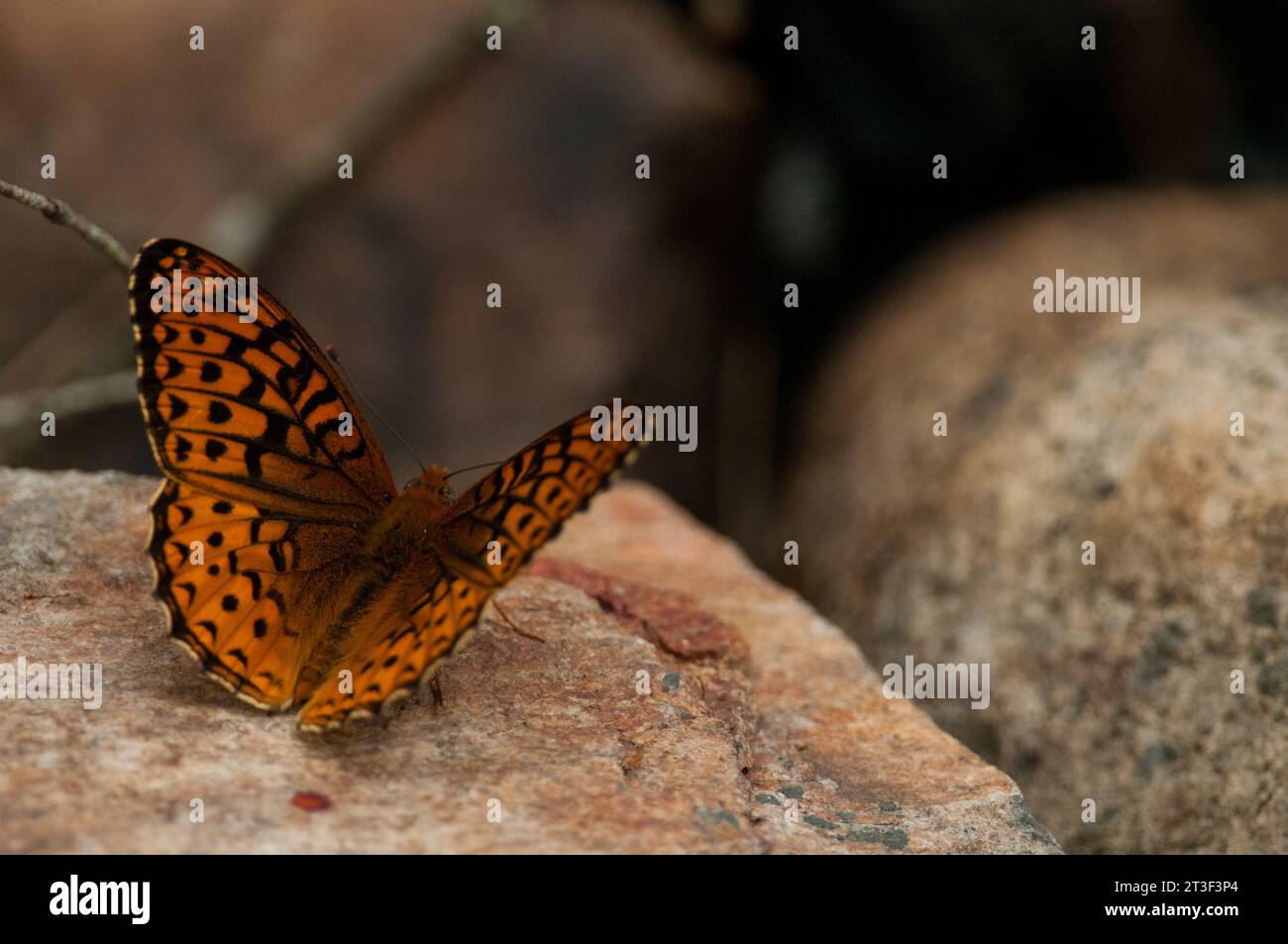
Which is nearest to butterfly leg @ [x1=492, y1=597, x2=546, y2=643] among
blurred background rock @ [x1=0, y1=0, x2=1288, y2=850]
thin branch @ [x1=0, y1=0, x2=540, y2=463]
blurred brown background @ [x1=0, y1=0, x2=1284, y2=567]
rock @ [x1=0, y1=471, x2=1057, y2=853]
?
rock @ [x1=0, y1=471, x2=1057, y2=853]

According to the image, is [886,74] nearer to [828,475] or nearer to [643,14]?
[643,14]

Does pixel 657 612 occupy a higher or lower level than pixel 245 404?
lower

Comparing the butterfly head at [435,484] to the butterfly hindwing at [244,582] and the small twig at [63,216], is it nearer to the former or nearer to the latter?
the butterfly hindwing at [244,582]

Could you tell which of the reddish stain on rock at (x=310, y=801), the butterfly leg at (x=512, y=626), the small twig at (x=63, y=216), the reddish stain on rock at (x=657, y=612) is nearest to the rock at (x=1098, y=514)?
the reddish stain on rock at (x=657, y=612)

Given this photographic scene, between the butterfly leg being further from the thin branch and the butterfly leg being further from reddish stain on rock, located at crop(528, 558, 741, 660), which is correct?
the thin branch

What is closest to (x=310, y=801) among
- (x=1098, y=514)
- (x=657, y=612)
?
(x=657, y=612)

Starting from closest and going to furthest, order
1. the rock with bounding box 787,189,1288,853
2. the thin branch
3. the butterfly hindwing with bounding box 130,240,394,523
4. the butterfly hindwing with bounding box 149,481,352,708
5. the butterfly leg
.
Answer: the butterfly hindwing with bounding box 149,481,352,708 → the butterfly hindwing with bounding box 130,240,394,523 → the butterfly leg → the rock with bounding box 787,189,1288,853 → the thin branch

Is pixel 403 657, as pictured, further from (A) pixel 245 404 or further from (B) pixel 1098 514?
(B) pixel 1098 514
